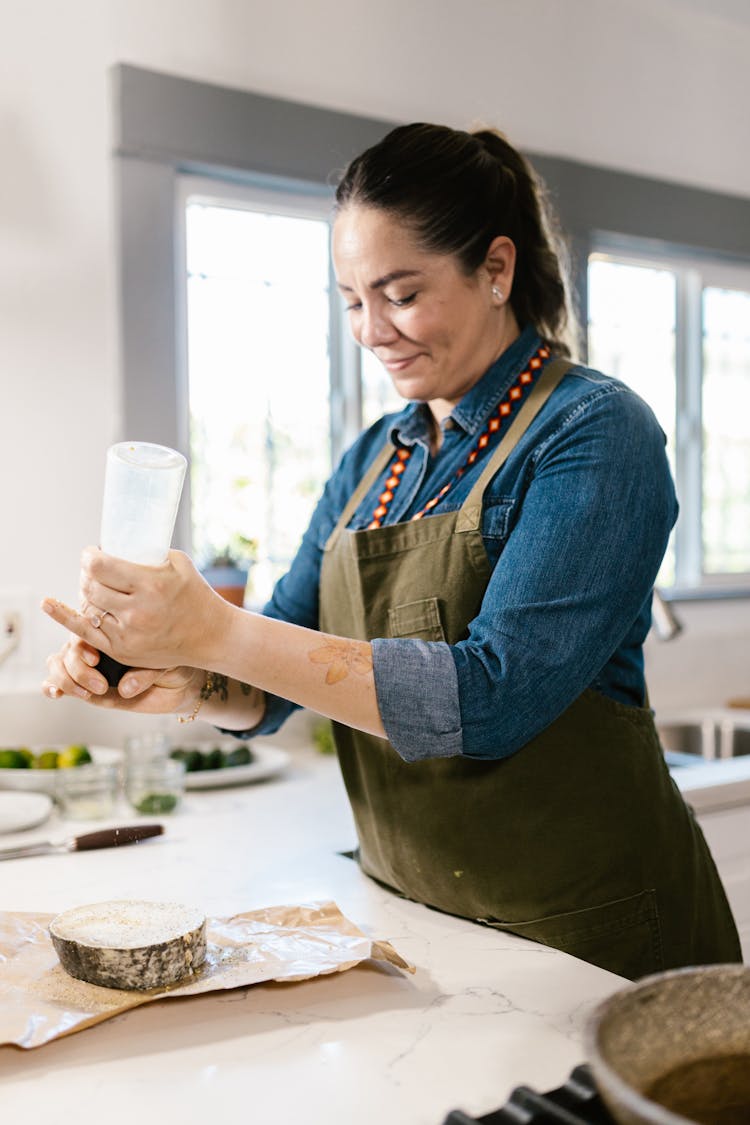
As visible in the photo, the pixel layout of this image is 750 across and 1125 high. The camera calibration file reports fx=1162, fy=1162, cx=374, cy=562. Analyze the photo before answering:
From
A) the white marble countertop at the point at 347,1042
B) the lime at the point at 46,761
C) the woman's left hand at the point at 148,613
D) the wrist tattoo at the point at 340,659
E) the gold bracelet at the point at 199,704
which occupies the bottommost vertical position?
the white marble countertop at the point at 347,1042

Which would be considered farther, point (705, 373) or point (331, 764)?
point (705, 373)

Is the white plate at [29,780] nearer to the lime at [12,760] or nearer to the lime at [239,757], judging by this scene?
the lime at [12,760]

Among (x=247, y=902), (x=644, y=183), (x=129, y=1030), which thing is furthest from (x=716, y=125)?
(x=129, y=1030)

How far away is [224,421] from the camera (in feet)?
8.07

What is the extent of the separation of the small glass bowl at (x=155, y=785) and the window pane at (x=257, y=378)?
28.1 inches

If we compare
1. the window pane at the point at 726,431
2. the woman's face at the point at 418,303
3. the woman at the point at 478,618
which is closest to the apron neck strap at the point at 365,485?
the woman at the point at 478,618

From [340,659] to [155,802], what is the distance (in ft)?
2.63

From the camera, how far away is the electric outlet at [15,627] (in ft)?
6.89

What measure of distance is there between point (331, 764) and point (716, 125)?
2.08 meters

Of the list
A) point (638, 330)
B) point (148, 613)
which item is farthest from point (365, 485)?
point (638, 330)

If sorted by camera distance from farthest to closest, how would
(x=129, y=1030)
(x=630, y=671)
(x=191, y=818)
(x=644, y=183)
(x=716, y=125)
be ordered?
(x=716, y=125) < (x=644, y=183) < (x=191, y=818) < (x=630, y=671) < (x=129, y=1030)

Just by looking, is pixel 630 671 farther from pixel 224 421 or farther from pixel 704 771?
pixel 224 421

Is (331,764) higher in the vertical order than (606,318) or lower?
lower

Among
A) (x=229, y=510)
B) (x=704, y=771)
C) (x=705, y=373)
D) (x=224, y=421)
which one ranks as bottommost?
(x=704, y=771)
